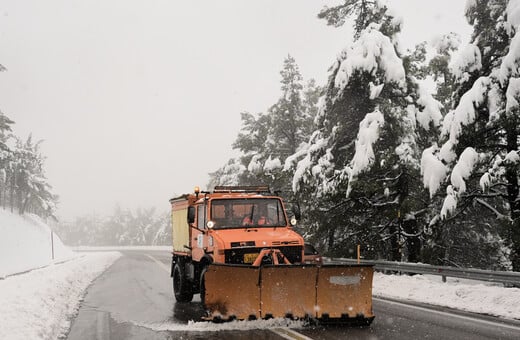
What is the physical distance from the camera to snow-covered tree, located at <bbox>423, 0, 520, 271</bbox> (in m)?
11.2

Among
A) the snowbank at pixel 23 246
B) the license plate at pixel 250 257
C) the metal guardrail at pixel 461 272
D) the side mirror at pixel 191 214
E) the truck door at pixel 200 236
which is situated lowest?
the snowbank at pixel 23 246

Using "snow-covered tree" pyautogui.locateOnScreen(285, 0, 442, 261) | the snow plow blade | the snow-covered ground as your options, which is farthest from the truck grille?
"snow-covered tree" pyautogui.locateOnScreen(285, 0, 442, 261)

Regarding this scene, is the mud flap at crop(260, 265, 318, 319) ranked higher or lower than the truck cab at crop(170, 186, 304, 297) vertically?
lower

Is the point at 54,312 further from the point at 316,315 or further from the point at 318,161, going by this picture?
the point at 318,161

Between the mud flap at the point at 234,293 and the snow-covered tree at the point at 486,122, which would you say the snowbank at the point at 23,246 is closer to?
the mud flap at the point at 234,293

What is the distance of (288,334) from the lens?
722cm

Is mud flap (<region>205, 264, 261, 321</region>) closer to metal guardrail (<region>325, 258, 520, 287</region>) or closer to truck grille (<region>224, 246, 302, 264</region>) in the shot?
truck grille (<region>224, 246, 302, 264</region>)

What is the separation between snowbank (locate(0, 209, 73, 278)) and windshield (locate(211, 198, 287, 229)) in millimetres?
26065

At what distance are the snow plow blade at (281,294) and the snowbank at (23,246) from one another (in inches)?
1084

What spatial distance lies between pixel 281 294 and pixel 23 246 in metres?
42.4

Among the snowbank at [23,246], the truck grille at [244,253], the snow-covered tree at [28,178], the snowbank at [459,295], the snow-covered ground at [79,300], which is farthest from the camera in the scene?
the snow-covered tree at [28,178]

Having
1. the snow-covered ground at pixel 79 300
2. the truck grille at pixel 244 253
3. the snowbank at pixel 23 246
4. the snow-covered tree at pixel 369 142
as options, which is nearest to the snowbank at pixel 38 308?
the snow-covered ground at pixel 79 300

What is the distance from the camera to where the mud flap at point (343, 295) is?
25.5 ft

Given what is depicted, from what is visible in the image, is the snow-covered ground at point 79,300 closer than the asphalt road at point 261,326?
No
